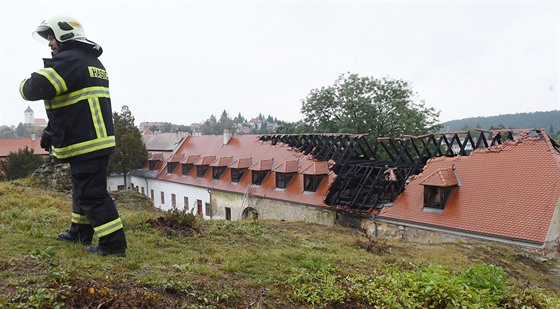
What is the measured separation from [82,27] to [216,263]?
334 centimetres

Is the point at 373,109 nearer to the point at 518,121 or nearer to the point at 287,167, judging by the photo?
the point at 287,167

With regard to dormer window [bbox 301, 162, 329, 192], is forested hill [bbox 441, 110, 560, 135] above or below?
above

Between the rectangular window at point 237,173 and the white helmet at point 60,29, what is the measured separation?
1959 centimetres

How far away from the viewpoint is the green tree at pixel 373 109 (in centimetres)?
2703

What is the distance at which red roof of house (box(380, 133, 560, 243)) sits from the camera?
11.9 m

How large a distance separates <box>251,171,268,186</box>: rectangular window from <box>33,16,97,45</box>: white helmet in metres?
18.1

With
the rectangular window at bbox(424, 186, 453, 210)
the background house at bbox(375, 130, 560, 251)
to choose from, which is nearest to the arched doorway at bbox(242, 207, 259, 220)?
the background house at bbox(375, 130, 560, 251)

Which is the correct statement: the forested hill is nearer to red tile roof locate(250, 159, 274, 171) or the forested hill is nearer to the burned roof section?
red tile roof locate(250, 159, 274, 171)

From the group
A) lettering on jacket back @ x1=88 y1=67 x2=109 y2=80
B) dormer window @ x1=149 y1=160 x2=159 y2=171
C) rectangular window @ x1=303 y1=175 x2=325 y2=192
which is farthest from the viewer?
dormer window @ x1=149 y1=160 x2=159 y2=171

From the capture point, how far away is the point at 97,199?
13.5ft

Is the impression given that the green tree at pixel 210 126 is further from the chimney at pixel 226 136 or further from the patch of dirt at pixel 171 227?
the patch of dirt at pixel 171 227

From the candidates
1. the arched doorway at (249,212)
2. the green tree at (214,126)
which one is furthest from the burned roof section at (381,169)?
the green tree at (214,126)

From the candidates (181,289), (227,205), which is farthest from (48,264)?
(227,205)

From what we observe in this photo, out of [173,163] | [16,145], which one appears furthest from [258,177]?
[16,145]
